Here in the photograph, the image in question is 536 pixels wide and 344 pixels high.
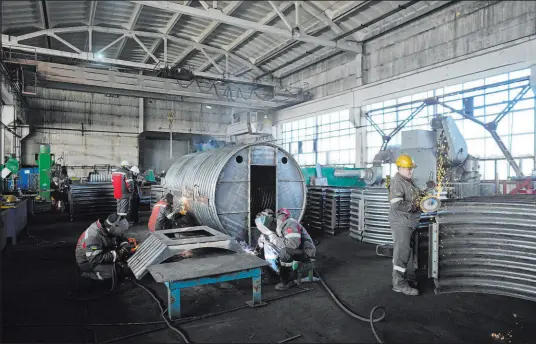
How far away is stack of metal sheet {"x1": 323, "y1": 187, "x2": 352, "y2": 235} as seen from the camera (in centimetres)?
921

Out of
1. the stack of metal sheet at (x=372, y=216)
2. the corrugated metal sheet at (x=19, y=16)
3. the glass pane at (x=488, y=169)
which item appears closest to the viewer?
the corrugated metal sheet at (x=19, y=16)

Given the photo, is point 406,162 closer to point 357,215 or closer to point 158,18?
point 357,215

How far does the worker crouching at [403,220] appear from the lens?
4.70m

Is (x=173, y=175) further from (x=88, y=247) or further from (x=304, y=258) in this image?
(x=304, y=258)

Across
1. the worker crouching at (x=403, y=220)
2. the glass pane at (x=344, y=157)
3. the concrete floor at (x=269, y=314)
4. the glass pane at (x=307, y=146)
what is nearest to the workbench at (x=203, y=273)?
the concrete floor at (x=269, y=314)

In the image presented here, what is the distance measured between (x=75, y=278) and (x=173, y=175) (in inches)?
204

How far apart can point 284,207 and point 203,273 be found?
411 cm

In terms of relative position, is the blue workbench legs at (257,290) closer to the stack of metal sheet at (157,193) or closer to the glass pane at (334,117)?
the stack of metal sheet at (157,193)

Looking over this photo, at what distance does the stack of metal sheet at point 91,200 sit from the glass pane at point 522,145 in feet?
46.7

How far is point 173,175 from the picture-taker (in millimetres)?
10367

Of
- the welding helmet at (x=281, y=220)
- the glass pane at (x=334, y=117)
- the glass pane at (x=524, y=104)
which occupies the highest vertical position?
the glass pane at (x=334, y=117)

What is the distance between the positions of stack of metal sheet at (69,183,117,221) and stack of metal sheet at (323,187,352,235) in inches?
288

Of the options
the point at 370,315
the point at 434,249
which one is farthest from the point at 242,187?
the point at 370,315

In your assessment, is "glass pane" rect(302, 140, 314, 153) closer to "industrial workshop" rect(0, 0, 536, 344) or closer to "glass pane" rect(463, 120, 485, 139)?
"industrial workshop" rect(0, 0, 536, 344)
